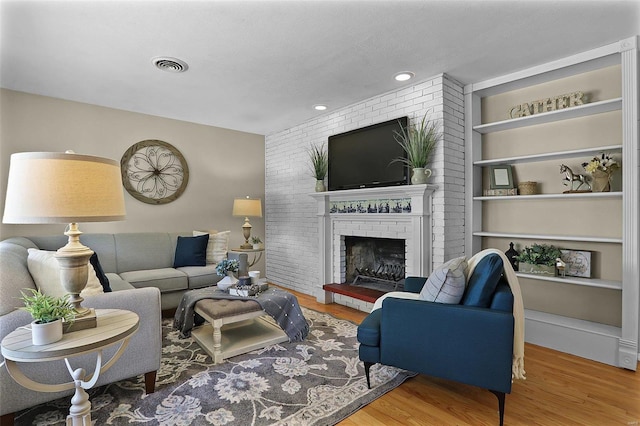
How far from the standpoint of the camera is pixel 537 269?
2.99 metres

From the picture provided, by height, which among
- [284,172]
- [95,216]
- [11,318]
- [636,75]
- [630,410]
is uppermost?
[636,75]

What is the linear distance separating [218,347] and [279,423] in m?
0.94

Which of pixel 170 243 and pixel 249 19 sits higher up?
pixel 249 19

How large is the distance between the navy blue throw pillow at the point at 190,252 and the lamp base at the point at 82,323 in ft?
8.22

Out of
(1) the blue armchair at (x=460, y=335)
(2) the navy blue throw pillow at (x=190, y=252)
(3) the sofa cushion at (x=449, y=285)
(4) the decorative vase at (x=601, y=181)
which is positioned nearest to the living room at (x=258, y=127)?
(4) the decorative vase at (x=601, y=181)

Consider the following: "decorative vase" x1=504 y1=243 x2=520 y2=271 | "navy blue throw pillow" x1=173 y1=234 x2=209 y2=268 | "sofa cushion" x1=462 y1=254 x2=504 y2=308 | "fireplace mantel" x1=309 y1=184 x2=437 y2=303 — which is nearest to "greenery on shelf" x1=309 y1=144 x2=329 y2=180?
"fireplace mantel" x1=309 y1=184 x2=437 y2=303

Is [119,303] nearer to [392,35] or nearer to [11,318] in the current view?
[11,318]

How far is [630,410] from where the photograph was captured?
1.93 metres

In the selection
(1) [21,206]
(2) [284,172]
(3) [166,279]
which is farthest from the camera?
(2) [284,172]

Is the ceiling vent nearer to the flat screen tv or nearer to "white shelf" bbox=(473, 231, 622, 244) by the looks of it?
the flat screen tv

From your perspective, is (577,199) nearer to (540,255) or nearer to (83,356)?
(540,255)

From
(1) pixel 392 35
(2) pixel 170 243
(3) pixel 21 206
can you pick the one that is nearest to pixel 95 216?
(3) pixel 21 206

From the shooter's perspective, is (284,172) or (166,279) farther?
(284,172)

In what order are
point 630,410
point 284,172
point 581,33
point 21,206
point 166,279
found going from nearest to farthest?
point 21,206 < point 630,410 < point 581,33 < point 166,279 < point 284,172
